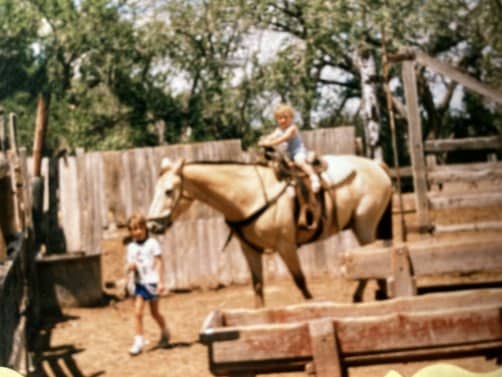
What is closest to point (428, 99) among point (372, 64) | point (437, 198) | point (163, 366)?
point (372, 64)

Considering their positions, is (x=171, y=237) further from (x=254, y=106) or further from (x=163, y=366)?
(x=163, y=366)

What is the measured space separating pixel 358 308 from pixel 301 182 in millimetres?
2677

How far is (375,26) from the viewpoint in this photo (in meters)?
3.29

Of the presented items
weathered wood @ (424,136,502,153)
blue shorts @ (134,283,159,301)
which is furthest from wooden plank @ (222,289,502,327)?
blue shorts @ (134,283,159,301)

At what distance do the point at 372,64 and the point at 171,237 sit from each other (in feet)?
10.5

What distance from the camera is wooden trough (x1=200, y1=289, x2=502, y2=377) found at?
166cm

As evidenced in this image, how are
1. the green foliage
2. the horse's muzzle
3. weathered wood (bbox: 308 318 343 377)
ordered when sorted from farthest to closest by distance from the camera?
1. the horse's muzzle
2. the green foliage
3. weathered wood (bbox: 308 318 343 377)

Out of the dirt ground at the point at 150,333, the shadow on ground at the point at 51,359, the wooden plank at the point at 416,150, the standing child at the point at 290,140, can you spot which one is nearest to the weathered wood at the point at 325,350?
the dirt ground at the point at 150,333

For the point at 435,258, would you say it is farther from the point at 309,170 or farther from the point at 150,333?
the point at 150,333

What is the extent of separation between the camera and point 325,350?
1.65 meters

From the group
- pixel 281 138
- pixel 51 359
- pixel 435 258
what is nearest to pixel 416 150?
pixel 435 258

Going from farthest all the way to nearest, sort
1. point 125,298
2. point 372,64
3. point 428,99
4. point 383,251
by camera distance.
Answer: point 125,298
point 372,64
point 428,99
point 383,251

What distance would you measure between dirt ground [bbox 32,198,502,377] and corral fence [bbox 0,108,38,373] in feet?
0.85

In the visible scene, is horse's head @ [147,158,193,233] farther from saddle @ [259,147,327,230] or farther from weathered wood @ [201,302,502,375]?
weathered wood @ [201,302,502,375]
